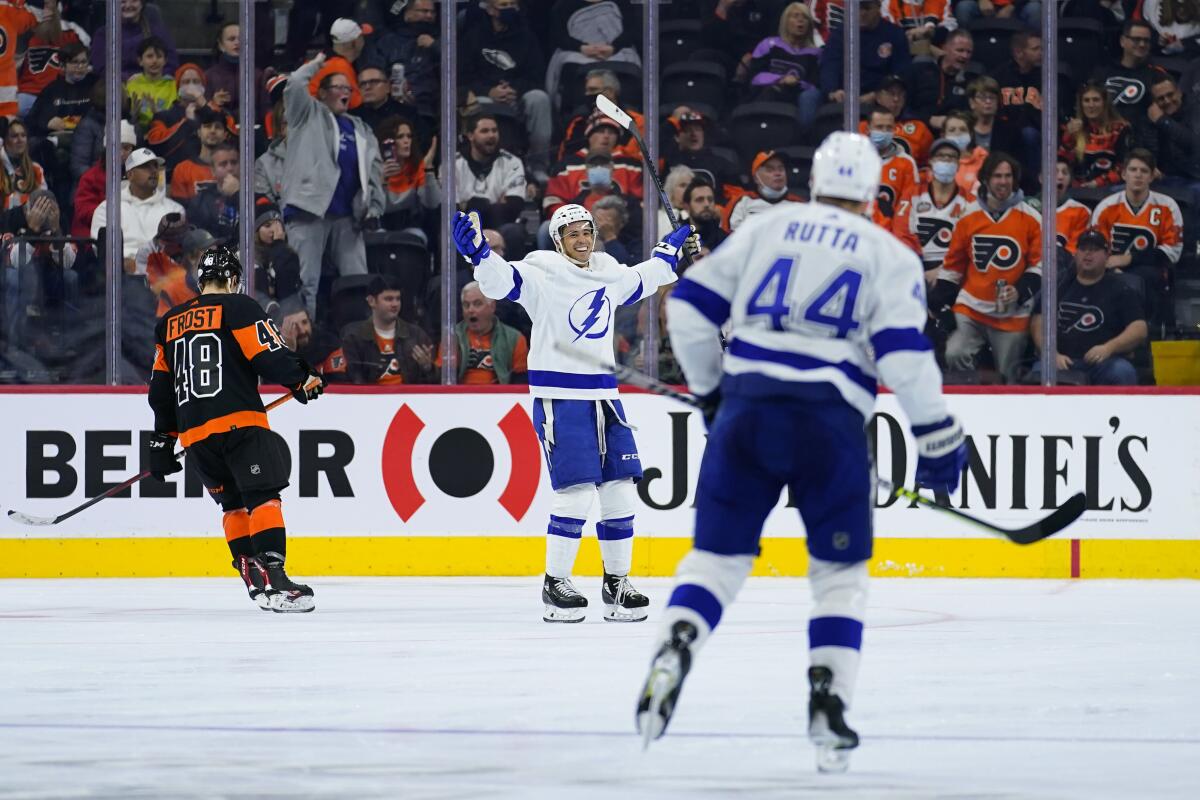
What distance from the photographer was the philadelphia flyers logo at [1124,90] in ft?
29.0

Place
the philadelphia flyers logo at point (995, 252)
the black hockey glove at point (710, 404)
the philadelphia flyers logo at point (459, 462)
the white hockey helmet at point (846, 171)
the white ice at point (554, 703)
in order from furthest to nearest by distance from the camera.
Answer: the philadelphia flyers logo at point (995, 252), the philadelphia flyers logo at point (459, 462), the black hockey glove at point (710, 404), the white hockey helmet at point (846, 171), the white ice at point (554, 703)

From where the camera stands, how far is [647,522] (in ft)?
27.0

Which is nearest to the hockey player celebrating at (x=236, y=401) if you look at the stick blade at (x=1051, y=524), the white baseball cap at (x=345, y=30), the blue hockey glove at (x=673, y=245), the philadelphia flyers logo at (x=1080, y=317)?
the blue hockey glove at (x=673, y=245)

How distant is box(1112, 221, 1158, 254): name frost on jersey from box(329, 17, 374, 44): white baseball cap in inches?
141

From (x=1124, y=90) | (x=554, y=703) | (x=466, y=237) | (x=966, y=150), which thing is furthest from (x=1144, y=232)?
(x=554, y=703)

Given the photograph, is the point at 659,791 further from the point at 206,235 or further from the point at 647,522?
the point at 206,235

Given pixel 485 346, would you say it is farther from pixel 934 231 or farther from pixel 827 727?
pixel 827 727

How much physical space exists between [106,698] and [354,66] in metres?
5.28

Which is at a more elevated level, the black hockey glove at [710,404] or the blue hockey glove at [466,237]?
the blue hockey glove at [466,237]

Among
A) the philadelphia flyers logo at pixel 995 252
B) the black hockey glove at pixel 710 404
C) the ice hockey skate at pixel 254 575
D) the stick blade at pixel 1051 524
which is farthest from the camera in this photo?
the philadelphia flyers logo at pixel 995 252

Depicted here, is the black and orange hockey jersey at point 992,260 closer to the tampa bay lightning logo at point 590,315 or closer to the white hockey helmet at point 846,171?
the tampa bay lightning logo at point 590,315

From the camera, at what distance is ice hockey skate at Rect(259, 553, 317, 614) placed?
631 centimetres

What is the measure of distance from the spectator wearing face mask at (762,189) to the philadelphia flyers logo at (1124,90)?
1.49 m

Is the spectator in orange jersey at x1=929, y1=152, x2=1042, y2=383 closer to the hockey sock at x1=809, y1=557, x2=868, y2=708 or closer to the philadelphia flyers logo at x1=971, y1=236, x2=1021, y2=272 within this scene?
the philadelphia flyers logo at x1=971, y1=236, x2=1021, y2=272
